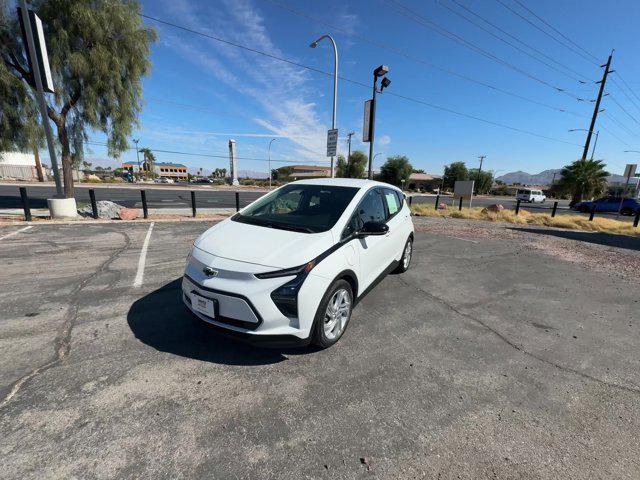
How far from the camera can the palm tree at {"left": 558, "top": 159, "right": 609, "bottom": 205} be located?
2856cm

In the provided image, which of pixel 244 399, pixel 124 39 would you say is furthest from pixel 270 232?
pixel 124 39

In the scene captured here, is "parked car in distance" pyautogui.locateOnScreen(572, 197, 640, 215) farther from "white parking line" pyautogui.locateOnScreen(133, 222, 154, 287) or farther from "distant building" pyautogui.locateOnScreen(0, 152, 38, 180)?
"distant building" pyautogui.locateOnScreen(0, 152, 38, 180)

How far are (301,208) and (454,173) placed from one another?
77962 millimetres

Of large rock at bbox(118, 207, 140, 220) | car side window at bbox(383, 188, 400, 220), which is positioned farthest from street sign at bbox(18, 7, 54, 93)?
car side window at bbox(383, 188, 400, 220)

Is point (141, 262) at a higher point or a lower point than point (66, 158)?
lower

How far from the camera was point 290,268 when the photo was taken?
8.27 ft

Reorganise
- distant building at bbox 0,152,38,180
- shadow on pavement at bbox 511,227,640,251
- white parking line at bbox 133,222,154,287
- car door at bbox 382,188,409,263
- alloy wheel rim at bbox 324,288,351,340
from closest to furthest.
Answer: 1. alloy wheel rim at bbox 324,288,351,340
2. car door at bbox 382,188,409,263
3. white parking line at bbox 133,222,154,287
4. shadow on pavement at bbox 511,227,640,251
5. distant building at bbox 0,152,38,180

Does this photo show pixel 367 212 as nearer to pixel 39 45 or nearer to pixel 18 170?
pixel 39 45

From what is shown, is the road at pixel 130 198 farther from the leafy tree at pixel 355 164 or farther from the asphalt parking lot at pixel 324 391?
the leafy tree at pixel 355 164

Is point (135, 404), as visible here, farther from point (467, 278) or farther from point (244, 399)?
point (467, 278)

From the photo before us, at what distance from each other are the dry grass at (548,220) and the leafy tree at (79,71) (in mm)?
14265

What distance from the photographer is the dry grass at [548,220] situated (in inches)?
482

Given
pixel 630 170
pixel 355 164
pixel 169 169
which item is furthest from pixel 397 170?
pixel 169 169

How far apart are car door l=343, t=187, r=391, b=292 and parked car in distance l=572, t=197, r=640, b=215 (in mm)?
26700
